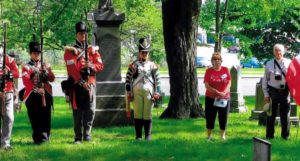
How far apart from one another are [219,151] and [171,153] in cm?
76

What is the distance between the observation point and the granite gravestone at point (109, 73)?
14672 millimetres

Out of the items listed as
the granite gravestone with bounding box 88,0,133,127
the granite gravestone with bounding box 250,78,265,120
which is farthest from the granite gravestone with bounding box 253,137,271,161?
the granite gravestone with bounding box 250,78,265,120

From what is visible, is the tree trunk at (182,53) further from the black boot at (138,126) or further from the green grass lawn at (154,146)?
the black boot at (138,126)

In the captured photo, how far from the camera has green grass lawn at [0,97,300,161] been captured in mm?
10055

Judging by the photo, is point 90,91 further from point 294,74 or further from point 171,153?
point 294,74

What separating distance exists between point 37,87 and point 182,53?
6300 mm

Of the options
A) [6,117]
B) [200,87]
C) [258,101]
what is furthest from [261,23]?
[6,117]

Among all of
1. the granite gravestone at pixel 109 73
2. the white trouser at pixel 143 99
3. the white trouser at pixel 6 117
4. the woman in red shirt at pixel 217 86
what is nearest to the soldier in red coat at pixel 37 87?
the white trouser at pixel 6 117

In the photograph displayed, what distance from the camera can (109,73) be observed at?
49.3 ft

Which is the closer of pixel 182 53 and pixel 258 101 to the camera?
pixel 258 101

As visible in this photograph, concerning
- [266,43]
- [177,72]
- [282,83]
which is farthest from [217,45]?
[282,83]

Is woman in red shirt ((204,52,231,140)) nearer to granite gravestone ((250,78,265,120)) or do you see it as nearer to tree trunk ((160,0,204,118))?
granite gravestone ((250,78,265,120))

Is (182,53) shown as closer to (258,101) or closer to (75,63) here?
(258,101)

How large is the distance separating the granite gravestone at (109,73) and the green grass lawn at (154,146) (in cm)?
50
